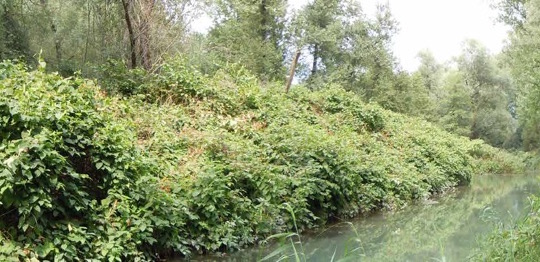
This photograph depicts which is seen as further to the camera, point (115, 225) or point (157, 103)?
point (157, 103)

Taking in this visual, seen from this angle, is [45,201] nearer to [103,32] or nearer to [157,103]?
[157,103]

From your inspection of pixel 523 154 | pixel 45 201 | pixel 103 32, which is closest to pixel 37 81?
pixel 45 201

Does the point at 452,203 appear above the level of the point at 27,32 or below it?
below

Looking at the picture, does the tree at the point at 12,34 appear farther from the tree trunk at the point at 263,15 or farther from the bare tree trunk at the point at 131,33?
the tree trunk at the point at 263,15

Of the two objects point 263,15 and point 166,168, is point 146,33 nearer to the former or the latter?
point 166,168

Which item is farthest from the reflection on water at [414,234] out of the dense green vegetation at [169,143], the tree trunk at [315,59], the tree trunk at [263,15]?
the tree trunk at [315,59]

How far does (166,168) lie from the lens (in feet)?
23.9

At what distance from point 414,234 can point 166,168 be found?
4338 mm

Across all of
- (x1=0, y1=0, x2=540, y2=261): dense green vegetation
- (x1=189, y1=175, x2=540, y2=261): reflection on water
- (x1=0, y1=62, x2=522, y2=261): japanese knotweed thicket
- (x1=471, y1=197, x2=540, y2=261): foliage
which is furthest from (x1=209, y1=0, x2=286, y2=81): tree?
(x1=471, y1=197, x2=540, y2=261): foliage

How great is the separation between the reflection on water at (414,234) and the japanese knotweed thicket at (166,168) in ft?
1.40

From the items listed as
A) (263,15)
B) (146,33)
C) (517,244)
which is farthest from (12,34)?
(263,15)

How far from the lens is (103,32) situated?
1230 centimetres

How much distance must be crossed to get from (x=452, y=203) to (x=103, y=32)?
32.1 ft

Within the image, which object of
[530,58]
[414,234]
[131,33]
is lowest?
[414,234]
